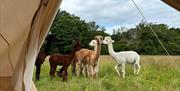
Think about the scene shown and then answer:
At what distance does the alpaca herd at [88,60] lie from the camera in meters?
2.53

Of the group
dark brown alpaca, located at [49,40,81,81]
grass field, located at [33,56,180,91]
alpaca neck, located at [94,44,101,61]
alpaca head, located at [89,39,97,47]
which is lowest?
grass field, located at [33,56,180,91]

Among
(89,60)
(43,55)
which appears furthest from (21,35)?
(89,60)

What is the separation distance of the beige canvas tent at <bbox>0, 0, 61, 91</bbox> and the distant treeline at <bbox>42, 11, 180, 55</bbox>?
0.90m

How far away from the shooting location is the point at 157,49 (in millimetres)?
2281

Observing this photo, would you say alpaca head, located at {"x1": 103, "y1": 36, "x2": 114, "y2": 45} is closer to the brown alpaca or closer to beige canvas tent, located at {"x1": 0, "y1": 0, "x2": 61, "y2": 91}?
the brown alpaca

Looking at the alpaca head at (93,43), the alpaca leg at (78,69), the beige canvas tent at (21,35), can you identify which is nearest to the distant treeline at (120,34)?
the alpaca head at (93,43)

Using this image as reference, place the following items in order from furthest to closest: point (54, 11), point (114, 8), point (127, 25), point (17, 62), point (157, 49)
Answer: point (114, 8) < point (127, 25) < point (157, 49) < point (17, 62) < point (54, 11)

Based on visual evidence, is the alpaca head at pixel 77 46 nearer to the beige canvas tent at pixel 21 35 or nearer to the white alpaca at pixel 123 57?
the white alpaca at pixel 123 57

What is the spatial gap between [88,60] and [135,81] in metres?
0.40

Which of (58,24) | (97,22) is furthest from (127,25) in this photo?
(58,24)

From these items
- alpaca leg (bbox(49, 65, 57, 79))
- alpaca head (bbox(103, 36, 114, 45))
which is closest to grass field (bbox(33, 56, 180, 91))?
alpaca leg (bbox(49, 65, 57, 79))

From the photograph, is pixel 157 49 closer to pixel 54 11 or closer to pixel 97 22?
pixel 97 22

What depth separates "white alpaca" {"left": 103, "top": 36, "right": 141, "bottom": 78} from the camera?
2.54m

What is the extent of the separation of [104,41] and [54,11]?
138 cm
